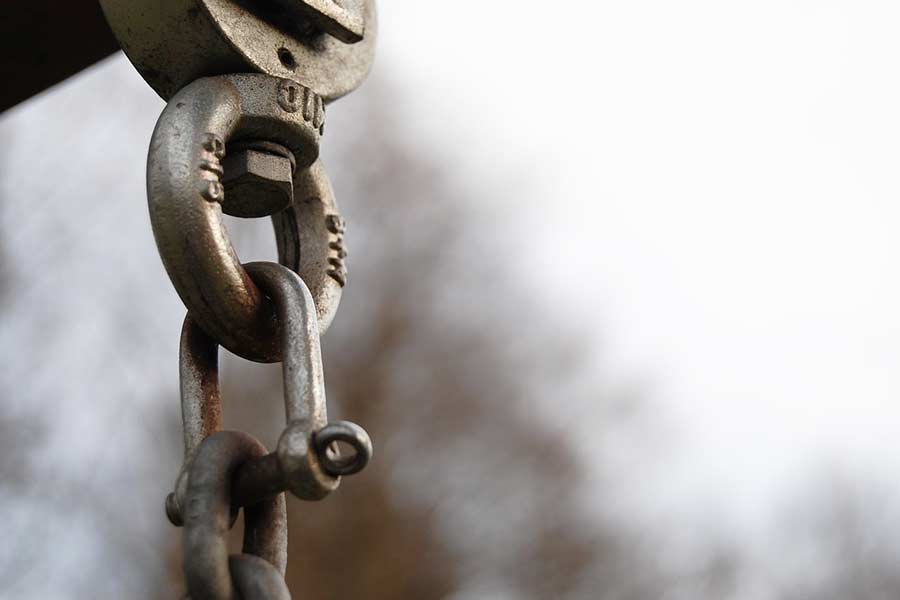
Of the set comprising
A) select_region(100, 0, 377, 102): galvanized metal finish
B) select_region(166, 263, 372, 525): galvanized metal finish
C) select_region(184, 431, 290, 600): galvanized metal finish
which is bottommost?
select_region(184, 431, 290, 600): galvanized metal finish

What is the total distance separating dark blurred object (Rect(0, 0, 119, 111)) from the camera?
487mm

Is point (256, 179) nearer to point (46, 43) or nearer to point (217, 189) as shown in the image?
point (217, 189)

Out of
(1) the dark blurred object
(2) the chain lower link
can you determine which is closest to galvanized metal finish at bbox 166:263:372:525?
(2) the chain lower link

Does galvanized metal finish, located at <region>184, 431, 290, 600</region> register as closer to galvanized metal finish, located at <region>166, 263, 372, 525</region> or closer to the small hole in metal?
galvanized metal finish, located at <region>166, 263, 372, 525</region>

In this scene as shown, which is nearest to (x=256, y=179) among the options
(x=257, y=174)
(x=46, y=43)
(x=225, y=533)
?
(x=257, y=174)

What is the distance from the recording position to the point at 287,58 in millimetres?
371

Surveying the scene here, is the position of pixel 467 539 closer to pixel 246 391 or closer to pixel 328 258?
pixel 246 391

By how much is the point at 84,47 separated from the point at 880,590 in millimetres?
4748

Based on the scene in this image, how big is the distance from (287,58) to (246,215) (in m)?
0.05

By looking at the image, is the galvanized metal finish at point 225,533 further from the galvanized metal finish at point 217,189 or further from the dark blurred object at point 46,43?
the dark blurred object at point 46,43

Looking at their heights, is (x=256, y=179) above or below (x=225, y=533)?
above

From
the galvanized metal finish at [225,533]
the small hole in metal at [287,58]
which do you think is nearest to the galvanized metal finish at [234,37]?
the small hole in metal at [287,58]

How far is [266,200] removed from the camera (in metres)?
0.36

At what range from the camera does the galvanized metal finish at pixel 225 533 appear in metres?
0.27
